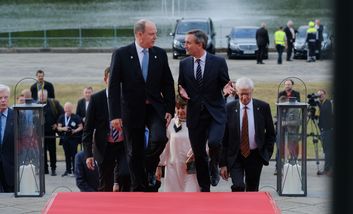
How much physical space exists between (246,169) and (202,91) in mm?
1538

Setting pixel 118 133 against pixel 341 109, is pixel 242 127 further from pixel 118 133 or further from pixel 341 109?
pixel 341 109

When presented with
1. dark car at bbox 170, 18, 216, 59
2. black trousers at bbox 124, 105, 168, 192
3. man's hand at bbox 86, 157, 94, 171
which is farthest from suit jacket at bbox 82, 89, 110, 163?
dark car at bbox 170, 18, 216, 59

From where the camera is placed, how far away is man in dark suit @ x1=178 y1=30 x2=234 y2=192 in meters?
8.16

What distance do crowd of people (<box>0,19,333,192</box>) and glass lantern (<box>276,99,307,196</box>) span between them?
129 centimetres

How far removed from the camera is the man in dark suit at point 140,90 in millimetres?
7641

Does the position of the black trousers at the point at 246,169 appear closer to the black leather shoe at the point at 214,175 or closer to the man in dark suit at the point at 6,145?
the black leather shoe at the point at 214,175

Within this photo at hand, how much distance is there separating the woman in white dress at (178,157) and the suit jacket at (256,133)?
0.54 meters

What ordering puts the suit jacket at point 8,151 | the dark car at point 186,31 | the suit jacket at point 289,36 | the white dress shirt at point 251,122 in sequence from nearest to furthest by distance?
1. the white dress shirt at point 251,122
2. the suit jacket at point 8,151
3. the suit jacket at point 289,36
4. the dark car at point 186,31

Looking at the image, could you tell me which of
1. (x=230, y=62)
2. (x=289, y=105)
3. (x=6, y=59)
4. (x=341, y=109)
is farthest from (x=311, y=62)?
(x=341, y=109)

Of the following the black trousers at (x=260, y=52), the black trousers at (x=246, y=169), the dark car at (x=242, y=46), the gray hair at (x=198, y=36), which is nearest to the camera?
the gray hair at (x=198, y=36)

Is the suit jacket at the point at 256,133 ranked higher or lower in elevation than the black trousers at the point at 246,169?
higher

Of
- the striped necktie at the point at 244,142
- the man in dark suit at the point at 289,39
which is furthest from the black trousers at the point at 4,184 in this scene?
the man in dark suit at the point at 289,39

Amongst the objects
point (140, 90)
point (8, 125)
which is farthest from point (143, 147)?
point (8, 125)

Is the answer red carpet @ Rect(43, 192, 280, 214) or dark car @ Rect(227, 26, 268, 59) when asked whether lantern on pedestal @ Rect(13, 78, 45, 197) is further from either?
dark car @ Rect(227, 26, 268, 59)
